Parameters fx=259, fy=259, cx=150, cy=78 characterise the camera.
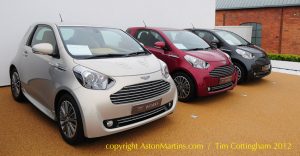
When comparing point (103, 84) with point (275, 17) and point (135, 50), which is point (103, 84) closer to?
point (135, 50)

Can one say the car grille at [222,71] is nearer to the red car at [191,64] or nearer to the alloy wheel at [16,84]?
the red car at [191,64]

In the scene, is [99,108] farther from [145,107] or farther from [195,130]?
[195,130]

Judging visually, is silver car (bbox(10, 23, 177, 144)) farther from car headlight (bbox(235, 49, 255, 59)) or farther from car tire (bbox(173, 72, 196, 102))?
car headlight (bbox(235, 49, 255, 59))

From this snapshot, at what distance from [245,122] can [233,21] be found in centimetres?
1753

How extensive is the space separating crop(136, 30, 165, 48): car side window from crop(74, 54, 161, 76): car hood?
6.76ft

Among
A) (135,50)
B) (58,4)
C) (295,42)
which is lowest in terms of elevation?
(295,42)

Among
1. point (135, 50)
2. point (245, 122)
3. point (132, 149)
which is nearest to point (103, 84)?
point (132, 149)

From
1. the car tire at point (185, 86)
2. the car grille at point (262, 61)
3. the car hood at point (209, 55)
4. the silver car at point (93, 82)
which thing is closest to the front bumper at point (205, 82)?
the car tire at point (185, 86)

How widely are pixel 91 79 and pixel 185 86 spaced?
249 cm

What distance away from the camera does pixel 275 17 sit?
58.3ft

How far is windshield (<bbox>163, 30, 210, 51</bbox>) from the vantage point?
221 inches

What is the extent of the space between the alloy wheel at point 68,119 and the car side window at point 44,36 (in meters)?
0.92

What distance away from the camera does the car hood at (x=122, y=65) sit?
326cm

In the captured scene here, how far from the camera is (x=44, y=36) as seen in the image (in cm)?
412
